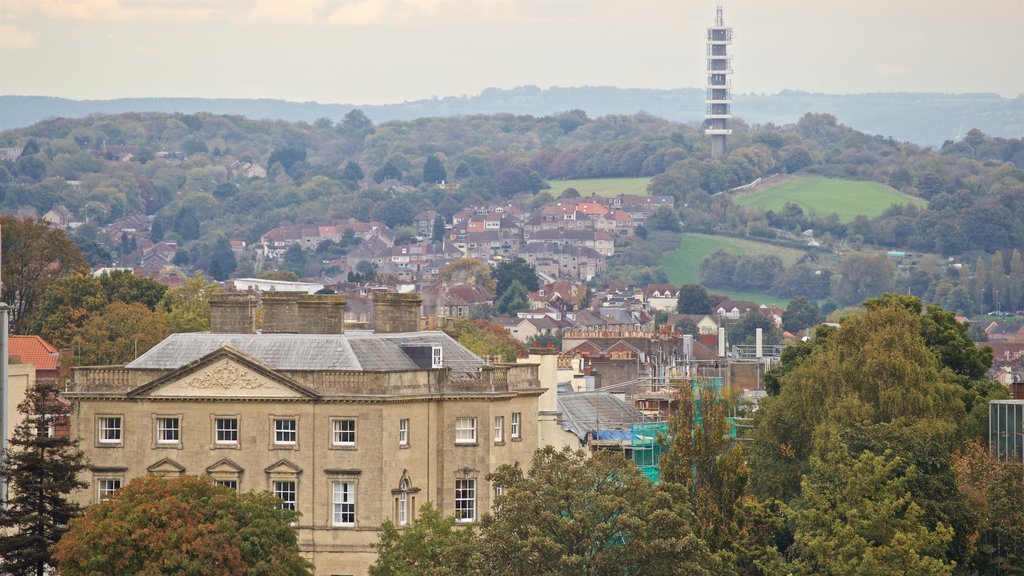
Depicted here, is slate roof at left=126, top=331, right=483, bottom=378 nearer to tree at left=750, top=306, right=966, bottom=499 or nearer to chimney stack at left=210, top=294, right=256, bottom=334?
chimney stack at left=210, top=294, right=256, bottom=334

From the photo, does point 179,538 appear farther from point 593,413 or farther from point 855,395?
point 593,413

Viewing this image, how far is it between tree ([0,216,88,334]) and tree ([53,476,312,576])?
67833mm

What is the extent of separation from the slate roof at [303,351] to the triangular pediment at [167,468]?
2.49 metres

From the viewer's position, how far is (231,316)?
7075cm

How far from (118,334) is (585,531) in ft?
196

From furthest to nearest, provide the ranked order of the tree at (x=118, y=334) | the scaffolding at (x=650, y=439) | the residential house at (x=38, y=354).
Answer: the tree at (x=118, y=334), the residential house at (x=38, y=354), the scaffolding at (x=650, y=439)

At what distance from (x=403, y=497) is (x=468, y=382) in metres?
4.02

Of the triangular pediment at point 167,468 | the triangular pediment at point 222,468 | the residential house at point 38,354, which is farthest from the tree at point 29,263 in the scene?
the triangular pediment at point 222,468

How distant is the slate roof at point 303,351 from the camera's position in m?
66.8

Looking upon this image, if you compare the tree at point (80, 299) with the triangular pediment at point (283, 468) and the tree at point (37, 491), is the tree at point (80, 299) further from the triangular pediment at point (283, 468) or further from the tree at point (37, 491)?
the tree at point (37, 491)

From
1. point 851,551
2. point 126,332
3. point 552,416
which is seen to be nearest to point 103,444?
point 552,416

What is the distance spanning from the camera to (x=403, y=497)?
6462cm

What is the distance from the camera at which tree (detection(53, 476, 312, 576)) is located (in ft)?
190

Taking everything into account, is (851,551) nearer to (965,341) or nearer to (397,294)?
(397,294)
